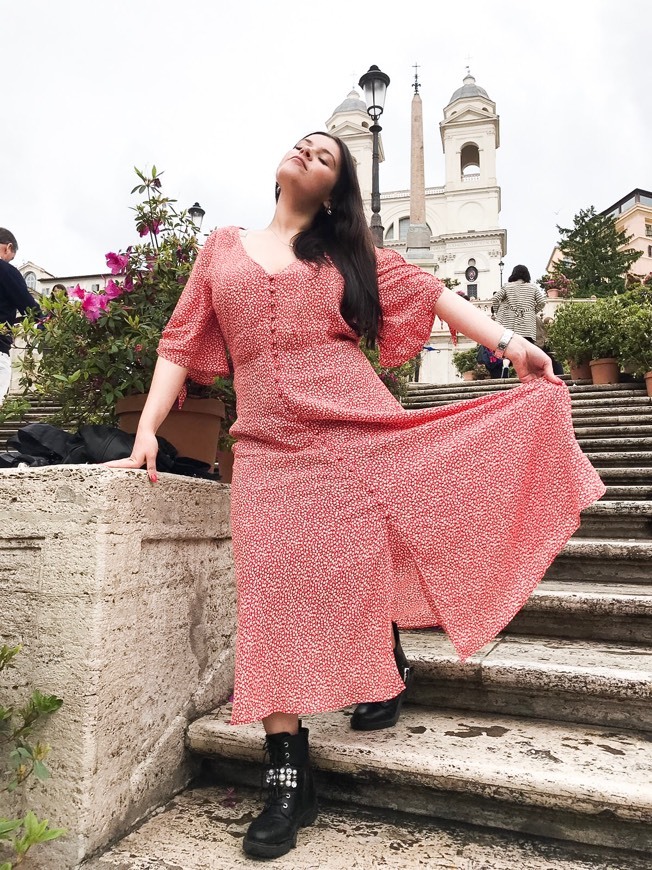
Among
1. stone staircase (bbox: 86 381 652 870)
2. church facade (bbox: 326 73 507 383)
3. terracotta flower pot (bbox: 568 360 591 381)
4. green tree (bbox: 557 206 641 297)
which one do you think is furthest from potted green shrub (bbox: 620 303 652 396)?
church facade (bbox: 326 73 507 383)

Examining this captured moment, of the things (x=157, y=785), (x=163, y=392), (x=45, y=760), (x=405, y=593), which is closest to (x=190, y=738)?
(x=157, y=785)

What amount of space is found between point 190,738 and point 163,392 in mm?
1072

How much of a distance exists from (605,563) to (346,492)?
1.68 meters

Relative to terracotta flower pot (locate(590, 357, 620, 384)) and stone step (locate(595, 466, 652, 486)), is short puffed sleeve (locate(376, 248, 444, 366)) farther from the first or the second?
terracotta flower pot (locate(590, 357, 620, 384))

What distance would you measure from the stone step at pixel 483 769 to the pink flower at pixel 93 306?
1.62 metres

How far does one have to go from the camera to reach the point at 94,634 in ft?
5.19

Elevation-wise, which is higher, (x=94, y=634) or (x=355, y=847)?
(x=94, y=634)

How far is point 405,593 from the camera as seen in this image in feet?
6.11

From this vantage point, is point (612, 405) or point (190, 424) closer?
point (190, 424)

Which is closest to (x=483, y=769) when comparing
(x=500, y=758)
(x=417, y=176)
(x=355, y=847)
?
(x=500, y=758)

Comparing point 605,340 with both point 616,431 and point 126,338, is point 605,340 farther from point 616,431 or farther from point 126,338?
point 126,338

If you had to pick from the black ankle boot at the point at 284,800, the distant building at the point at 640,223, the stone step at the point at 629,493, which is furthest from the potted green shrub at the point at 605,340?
the distant building at the point at 640,223

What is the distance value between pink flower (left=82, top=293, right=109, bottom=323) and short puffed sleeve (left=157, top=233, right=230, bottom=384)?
0.77 meters

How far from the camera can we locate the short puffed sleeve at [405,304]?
206 cm
